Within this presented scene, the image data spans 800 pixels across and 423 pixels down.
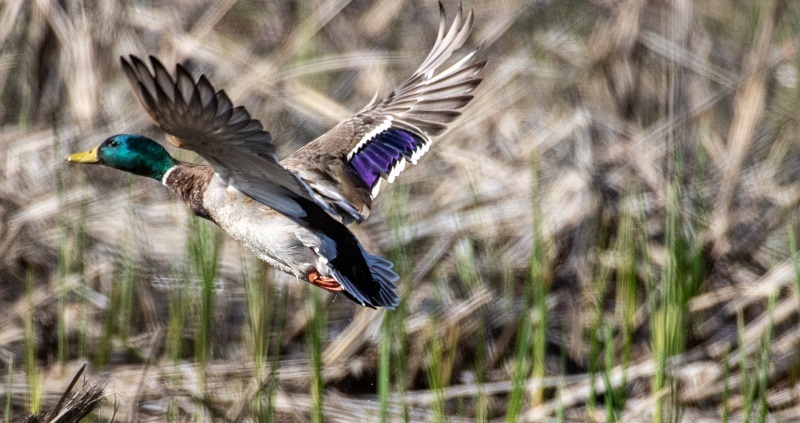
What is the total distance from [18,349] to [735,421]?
2.72 metres

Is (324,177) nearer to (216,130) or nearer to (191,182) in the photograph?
(191,182)

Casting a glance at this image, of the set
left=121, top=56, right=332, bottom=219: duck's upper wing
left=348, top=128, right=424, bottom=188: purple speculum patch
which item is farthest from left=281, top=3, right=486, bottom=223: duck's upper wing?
left=121, top=56, right=332, bottom=219: duck's upper wing

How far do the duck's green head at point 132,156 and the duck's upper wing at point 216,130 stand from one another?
462mm

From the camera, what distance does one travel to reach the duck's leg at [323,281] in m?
3.76

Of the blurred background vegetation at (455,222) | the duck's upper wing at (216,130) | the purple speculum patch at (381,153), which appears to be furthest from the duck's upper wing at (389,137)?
the blurred background vegetation at (455,222)

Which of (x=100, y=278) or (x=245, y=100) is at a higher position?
(x=245, y=100)

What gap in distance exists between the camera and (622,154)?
5.31 m

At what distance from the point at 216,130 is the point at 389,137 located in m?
→ 1.04

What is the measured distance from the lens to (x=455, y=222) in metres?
5.11

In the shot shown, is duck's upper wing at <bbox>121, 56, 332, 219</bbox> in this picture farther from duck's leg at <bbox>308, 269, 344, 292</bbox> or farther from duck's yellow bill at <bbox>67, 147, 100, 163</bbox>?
duck's yellow bill at <bbox>67, 147, 100, 163</bbox>

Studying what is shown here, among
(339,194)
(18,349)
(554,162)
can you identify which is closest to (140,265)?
(18,349)

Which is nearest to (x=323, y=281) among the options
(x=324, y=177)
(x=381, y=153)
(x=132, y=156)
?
(x=324, y=177)

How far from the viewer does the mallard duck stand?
3604mm

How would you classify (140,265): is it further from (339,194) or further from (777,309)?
(777,309)
